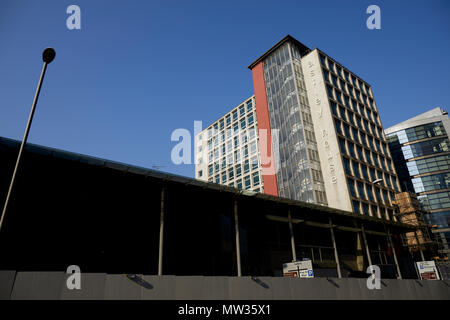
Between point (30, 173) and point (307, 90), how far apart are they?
49.8m

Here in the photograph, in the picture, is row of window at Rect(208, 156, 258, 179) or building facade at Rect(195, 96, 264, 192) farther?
building facade at Rect(195, 96, 264, 192)

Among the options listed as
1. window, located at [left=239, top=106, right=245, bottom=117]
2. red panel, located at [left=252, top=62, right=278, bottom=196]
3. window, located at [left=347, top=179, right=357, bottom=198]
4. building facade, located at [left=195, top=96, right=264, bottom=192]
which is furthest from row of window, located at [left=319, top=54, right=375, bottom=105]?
window, located at [left=347, top=179, right=357, bottom=198]

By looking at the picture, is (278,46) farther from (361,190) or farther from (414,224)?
(414,224)

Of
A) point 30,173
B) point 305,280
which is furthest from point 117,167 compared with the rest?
point 305,280

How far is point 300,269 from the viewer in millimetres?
20781

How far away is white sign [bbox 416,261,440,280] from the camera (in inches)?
1016

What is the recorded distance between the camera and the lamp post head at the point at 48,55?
1140 cm

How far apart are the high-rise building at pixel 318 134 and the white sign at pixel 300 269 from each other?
2482cm

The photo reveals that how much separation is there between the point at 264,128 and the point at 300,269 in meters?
41.1

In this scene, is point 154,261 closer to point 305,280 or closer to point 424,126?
point 305,280

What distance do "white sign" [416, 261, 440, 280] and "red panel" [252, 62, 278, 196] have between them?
27.3m

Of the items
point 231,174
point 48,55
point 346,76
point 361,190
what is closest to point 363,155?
point 361,190

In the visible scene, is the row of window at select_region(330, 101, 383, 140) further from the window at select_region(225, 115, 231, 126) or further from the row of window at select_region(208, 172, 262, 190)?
the window at select_region(225, 115, 231, 126)

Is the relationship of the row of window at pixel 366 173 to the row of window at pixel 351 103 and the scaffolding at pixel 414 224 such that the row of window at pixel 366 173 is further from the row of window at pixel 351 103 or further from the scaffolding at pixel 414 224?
the row of window at pixel 351 103
